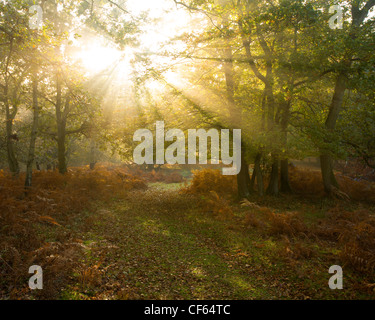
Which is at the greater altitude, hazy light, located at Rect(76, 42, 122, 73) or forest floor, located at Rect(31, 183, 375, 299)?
hazy light, located at Rect(76, 42, 122, 73)

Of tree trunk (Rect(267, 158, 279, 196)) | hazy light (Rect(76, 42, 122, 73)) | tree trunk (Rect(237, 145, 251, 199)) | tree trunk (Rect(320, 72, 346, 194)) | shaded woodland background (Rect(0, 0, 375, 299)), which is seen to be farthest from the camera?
hazy light (Rect(76, 42, 122, 73))

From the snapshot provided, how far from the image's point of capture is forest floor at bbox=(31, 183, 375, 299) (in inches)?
214

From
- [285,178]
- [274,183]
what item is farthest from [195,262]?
[285,178]

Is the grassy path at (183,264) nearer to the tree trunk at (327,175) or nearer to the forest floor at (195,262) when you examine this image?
the forest floor at (195,262)

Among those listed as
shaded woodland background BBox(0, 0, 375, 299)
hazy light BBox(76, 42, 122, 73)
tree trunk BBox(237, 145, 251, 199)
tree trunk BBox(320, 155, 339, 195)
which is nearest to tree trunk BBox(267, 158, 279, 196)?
shaded woodland background BBox(0, 0, 375, 299)

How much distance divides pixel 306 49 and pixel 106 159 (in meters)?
41.7

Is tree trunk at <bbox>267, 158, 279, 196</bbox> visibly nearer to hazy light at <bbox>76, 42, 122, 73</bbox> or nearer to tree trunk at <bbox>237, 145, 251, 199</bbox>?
tree trunk at <bbox>237, 145, 251, 199</bbox>

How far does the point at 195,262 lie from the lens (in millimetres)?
7148

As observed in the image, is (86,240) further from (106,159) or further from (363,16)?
(106,159)

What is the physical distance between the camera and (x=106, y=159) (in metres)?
48.1

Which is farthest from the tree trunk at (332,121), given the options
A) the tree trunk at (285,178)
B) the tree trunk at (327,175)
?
the tree trunk at (285,178)

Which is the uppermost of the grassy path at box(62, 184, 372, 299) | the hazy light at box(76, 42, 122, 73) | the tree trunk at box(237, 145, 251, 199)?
the hazy light at box(76, 42, 122, 73)

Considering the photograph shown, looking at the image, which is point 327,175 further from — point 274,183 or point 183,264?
point 183,264

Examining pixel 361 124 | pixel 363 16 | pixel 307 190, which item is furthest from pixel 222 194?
pixel 363 16
